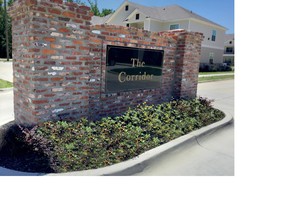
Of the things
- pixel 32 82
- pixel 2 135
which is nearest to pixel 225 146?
pixel 32 82

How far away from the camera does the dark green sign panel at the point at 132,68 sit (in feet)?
15.6

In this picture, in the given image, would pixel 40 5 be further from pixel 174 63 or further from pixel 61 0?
pixel 174 63

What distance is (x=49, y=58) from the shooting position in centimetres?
357

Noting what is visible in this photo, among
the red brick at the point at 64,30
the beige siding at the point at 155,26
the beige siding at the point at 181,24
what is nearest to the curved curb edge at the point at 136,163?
the red brick at the point at 64,30

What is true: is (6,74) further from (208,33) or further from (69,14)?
(208,33)

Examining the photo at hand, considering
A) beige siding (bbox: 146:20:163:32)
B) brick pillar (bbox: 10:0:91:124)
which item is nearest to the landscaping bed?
brick pillar (bbox: 10:0:91:124)

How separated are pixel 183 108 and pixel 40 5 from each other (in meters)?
3.69

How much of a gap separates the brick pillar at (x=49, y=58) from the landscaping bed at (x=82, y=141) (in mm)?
275

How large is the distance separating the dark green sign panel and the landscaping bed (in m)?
0.71

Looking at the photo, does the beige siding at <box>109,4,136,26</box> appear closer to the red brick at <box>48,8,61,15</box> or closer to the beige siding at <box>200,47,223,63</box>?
the beige siding at <box>200,47,223,63</box>

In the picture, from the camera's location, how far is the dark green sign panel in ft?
15.6

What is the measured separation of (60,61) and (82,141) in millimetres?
1266

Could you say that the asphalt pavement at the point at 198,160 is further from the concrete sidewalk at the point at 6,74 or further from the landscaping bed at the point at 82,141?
the concrete sidewalk at the point at 6,74

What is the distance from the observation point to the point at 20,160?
3225 millimetres
